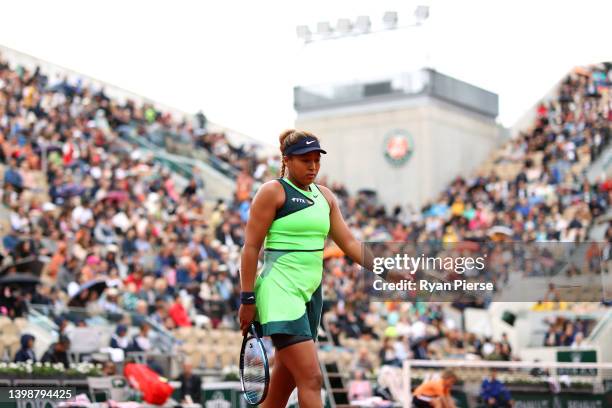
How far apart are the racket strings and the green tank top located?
581 mm

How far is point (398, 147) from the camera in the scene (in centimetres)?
3772

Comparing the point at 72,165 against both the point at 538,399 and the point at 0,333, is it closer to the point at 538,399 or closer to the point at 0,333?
the point at 0,333

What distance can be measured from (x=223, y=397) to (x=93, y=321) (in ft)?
6.89

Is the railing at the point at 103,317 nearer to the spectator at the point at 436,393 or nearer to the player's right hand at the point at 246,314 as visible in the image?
the spectator at the point at 436,393

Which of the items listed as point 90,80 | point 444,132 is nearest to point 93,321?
point 90,80

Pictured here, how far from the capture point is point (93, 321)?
15.3 meters

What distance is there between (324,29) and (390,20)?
2635mm

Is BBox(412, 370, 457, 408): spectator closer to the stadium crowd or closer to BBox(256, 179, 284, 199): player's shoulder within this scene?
the stadium crowd

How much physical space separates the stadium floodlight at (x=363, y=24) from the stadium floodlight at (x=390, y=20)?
79cm

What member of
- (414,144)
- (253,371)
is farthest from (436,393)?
(414,144)

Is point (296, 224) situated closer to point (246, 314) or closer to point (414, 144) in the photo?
point (246, 314)

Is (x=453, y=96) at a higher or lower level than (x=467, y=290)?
higher

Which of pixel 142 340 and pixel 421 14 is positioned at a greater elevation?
pixel 421 14

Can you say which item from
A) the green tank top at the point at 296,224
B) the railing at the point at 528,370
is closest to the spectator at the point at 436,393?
the railing at the point at 528,370
